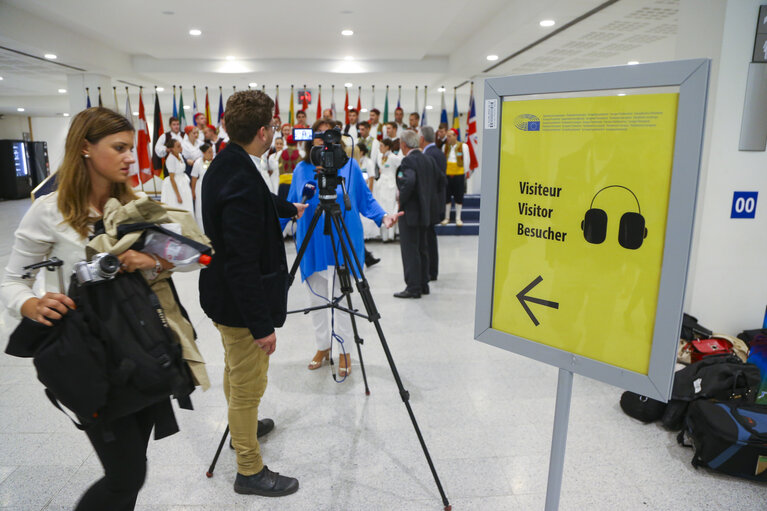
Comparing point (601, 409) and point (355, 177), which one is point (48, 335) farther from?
point (601, 409)

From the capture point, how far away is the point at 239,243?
60.5 inches

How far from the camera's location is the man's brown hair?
167 cm

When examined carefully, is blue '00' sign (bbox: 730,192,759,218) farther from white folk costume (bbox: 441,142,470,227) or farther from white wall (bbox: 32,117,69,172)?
white wall (bbox: 32,117,69,172)

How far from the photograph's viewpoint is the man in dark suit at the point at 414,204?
449cm

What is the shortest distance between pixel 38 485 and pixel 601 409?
2731 mm

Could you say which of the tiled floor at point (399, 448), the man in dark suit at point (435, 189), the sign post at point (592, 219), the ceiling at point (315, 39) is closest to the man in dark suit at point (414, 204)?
the man in dark suit at point (435, 189)

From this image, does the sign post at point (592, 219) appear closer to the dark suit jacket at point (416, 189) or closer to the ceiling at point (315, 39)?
the dark suit jacket at point (416, 189)

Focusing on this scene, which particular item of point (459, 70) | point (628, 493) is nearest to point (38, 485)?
point (628, 493)

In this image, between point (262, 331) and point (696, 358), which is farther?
point (696, 358)

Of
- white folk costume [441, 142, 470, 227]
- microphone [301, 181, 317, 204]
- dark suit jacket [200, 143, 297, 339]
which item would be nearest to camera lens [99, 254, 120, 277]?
dark suit jacket [200, 143, 297, 339]

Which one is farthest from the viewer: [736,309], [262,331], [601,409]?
[736,309]

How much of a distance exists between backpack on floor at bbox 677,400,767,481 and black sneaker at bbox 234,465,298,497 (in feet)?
5.93

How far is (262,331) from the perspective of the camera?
5.19ft

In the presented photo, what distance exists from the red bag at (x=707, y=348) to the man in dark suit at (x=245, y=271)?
101 inches
